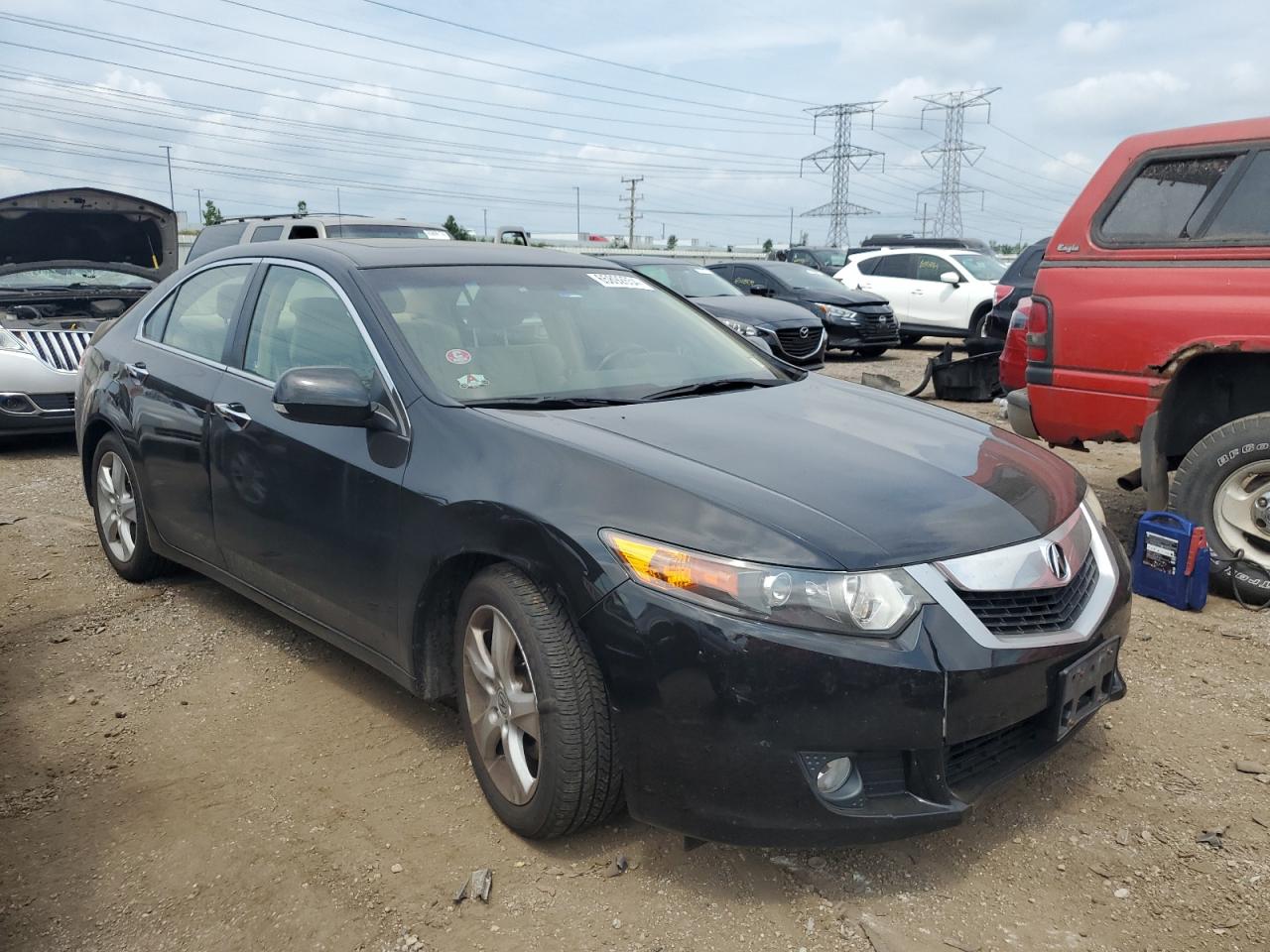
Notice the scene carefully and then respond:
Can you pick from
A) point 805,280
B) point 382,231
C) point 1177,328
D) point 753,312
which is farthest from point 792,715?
point 805,280

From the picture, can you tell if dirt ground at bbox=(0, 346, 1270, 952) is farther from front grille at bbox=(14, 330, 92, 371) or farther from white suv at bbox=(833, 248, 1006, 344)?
white suv at bbox=(833, 248, 1006, 344)

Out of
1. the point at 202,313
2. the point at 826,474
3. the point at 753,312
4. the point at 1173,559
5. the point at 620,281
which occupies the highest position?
the point at 620,281

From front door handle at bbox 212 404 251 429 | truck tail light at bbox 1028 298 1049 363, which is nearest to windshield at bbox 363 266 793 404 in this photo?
front door handle at bbox 212 404 251 429

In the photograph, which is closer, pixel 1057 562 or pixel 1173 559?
pixel 1057 562

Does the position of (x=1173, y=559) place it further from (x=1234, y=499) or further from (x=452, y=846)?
(x=452, y=846)

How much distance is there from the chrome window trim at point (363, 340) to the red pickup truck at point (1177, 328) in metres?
3.36

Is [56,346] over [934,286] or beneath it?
beneath

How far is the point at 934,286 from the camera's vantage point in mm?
16375

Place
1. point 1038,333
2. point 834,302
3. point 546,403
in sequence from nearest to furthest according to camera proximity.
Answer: point 546,403
point 1038,333
point 834,302

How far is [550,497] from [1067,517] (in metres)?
1.44

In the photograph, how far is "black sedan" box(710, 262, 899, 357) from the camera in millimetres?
14852

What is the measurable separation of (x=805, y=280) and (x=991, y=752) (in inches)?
550

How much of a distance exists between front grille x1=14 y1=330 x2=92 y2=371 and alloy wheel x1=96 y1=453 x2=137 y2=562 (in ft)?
11.4

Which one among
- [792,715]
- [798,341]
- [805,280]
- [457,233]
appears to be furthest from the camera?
[457,233]
